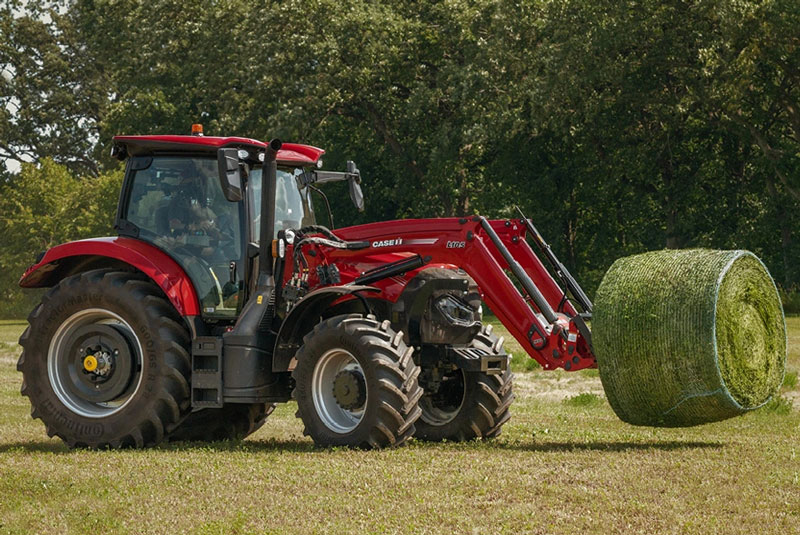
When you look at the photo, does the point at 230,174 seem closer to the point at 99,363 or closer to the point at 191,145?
the point at 191,145

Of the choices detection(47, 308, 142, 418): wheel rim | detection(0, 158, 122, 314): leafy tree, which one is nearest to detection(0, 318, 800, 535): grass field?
detection(47, 308, 142, 418): wheel rim

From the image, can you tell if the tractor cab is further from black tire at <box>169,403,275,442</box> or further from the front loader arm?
black tire at <box>169,403,275,442</box>

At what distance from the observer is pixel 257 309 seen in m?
11.3

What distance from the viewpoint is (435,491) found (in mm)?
8227

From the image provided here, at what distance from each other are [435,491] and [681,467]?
6.81 ft

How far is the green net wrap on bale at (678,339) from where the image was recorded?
9859mm

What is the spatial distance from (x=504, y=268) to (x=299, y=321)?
1.89 meters

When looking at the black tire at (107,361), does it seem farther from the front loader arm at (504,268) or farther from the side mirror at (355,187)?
the side mirror at (355,187)

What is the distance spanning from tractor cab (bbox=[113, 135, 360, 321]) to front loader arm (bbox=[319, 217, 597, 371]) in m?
0.74

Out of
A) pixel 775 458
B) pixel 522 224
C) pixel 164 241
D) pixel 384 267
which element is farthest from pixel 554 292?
pixel 164 241

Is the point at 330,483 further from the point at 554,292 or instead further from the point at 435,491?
the point at 554,292

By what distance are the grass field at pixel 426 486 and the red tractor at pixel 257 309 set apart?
479mm

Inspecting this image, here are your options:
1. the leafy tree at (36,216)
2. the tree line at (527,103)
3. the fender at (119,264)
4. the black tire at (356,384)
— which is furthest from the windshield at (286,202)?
the leafy tree at (36,216)

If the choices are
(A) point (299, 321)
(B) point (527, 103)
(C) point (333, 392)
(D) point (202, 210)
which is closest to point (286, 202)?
(D) point (202, 210)
